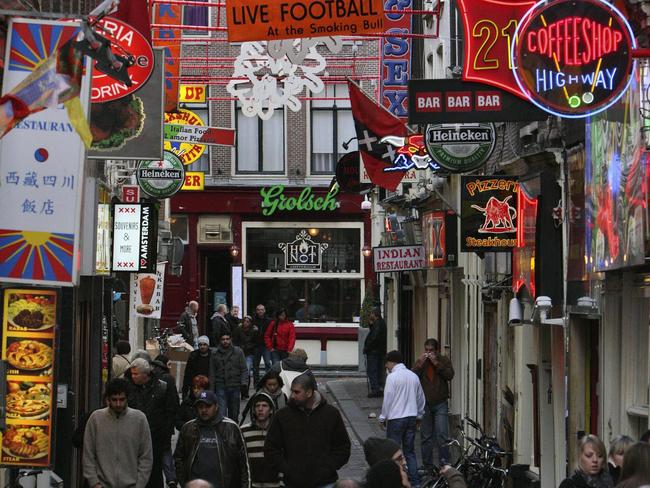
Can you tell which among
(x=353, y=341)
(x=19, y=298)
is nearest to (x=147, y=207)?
(x=19, y=298)

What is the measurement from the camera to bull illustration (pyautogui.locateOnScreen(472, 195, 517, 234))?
1909 centimetres

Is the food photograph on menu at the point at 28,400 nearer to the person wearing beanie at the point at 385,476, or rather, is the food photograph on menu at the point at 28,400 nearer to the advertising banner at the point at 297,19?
the advertising banner at the point at 297,19

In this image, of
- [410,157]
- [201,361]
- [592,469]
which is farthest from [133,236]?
[592,469]

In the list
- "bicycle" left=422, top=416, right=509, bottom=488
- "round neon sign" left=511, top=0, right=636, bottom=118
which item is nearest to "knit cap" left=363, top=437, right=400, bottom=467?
"round neon sign" left=511, top=0, right=636, bottom=118

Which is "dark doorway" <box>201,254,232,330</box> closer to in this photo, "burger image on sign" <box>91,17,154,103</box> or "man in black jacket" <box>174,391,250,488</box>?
"burger image on sign" <box>91,17,154,103</box>

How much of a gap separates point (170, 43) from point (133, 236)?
4.18 metres

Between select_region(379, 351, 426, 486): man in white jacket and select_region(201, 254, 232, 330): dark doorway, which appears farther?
select_region(201, 254, 232, 330): dark doorway

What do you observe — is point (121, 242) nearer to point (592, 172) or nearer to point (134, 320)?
point (134, 320)

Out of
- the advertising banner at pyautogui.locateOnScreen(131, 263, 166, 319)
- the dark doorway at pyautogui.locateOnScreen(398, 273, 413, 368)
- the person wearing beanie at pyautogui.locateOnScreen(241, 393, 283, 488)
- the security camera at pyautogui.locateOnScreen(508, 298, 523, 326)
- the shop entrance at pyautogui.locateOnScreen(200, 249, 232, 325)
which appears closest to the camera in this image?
the person wearing beanie at pyautogui.locateOnScreen(241, 393, 283, 488)

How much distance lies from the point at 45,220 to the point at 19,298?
2.99 metres

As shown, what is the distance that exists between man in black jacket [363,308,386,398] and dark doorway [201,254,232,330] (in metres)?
12.4

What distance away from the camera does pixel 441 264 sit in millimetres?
23891

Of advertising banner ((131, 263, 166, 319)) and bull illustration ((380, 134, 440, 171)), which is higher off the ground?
bull illustration ((380, 134, 440, 171))

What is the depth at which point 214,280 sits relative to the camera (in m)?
45.4
